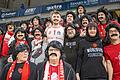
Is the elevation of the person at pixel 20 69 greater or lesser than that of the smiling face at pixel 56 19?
lesser

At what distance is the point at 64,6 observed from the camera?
685 inches

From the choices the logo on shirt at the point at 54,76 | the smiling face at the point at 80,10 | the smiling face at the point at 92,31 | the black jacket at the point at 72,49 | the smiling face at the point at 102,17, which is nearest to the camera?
the logo on shirt at the point at 54,76

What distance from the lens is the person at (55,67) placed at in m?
4.85

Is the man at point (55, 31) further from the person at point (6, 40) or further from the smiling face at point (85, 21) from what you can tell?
the person at point (6, 40)

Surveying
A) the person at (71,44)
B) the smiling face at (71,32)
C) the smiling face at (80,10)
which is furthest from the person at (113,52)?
the smiling face at (80,10)

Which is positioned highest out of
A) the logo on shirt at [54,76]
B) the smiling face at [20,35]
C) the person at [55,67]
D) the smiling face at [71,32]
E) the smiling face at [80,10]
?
the smiling face at [80,10]

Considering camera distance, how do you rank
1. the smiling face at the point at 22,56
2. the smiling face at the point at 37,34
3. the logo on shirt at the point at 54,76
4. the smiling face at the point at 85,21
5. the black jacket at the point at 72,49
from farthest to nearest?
1. the smiling face at the point at 37,34
2. the smiling face at the point at 85,21
3. the black jacket at the point at 72,49
4. the smiling face at the point at 22,56
5. the logo on shirt at the point at 54,76

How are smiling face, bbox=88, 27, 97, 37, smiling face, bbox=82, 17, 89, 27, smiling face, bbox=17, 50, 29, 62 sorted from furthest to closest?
smiling face, bbox=82, 17, 89, 27, smiling face, bbox=88, 27, 97, 37, smiling face, bbox=17, 50, 29, 62

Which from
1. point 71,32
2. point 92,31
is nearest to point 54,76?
point 92,31

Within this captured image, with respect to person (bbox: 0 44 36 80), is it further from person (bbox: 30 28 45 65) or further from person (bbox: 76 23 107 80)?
person (bbox: 30 28 45 65)

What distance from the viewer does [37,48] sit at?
740cm

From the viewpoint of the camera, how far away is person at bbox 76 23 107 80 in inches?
224

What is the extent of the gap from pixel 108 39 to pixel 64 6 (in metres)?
11.7

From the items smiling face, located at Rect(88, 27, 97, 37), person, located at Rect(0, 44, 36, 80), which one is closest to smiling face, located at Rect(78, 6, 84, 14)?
smiling face, located at Rect(88, 27, 97, 37)
